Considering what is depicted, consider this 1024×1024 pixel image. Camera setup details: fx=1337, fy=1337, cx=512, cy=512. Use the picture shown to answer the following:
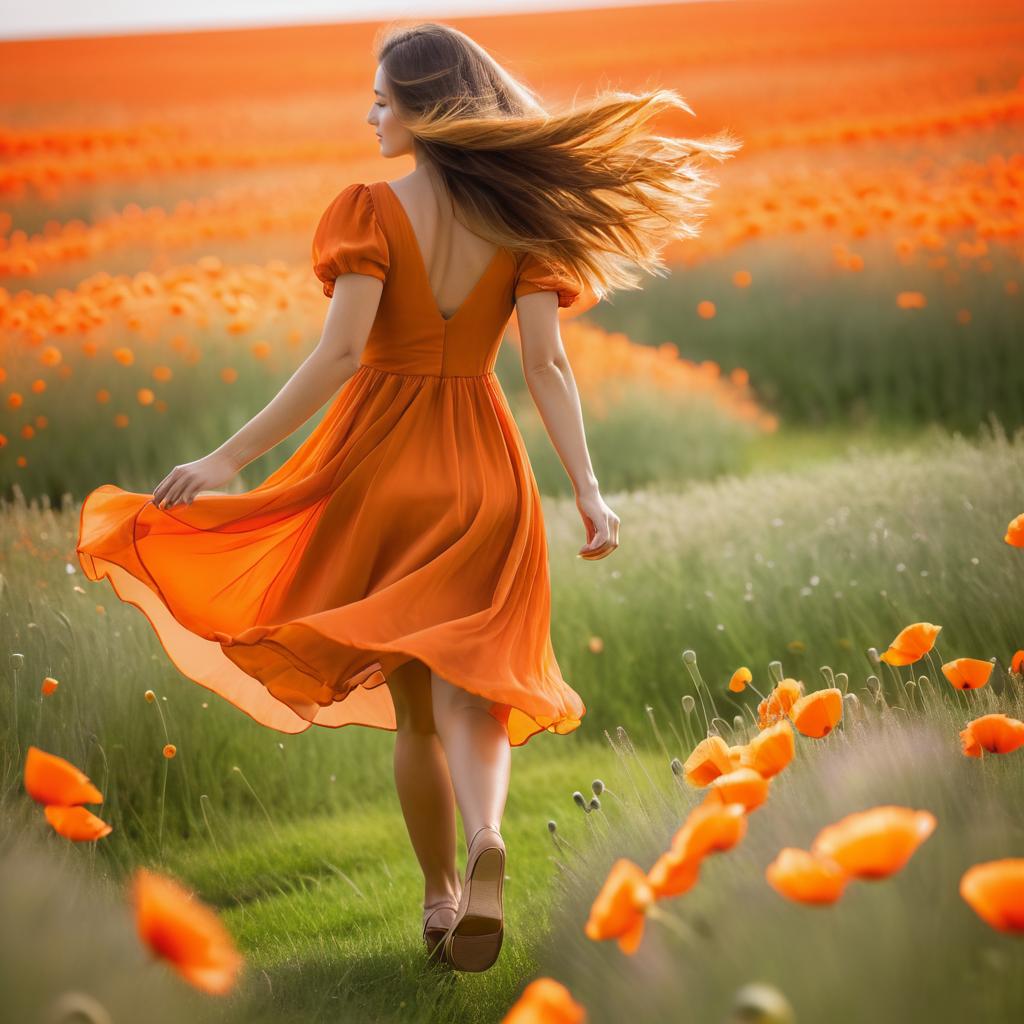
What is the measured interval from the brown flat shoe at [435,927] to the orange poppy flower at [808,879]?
1247mm

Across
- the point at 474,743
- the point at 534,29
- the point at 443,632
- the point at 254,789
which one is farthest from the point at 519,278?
the point at 534,29

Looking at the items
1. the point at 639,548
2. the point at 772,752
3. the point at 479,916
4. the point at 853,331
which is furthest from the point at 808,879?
the point at 853,331

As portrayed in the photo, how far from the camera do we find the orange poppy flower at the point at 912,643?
2.45m

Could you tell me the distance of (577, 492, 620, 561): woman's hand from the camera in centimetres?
269

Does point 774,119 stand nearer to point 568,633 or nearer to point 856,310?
Answer: point 856,310

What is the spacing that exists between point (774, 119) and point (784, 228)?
0.94m

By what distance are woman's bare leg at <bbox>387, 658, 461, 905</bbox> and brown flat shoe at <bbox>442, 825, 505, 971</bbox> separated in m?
0.24

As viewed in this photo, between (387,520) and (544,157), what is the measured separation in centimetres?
79

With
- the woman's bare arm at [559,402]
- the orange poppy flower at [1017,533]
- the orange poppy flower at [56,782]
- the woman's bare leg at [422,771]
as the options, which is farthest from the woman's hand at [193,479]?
the orange poppy flower at [1017,533]

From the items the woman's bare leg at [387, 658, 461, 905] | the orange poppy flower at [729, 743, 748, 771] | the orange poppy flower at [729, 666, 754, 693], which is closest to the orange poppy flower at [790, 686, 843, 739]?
the orange poppy flower at [729, 743, 748, 771]

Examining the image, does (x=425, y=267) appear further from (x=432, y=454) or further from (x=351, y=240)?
(x=432, y=454)

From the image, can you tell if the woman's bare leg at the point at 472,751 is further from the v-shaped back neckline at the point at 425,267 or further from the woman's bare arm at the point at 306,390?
the v-shaped back neckline at the point at 425,267

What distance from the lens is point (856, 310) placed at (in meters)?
7.23

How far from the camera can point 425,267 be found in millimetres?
2570
